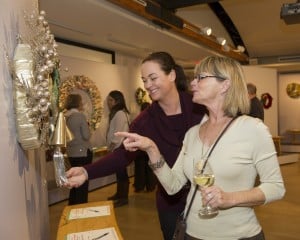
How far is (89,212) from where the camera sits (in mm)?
1957

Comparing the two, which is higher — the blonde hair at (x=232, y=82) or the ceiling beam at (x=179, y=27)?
the ceiling beam at (x=179, y=27)

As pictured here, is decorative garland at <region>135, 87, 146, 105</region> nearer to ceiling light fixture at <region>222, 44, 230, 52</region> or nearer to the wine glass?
ceiling light fixture at <region>222, 44, 230, 52</region>

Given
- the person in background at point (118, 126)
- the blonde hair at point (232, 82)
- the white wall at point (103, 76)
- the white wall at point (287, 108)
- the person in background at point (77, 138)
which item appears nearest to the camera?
the blonde hair at point (232, 82)

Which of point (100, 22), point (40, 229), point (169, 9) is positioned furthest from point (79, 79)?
point (40, 229)

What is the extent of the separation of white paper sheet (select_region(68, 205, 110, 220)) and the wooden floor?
210 cm

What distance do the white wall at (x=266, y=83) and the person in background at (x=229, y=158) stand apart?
7.88m

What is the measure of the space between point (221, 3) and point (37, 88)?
771cm

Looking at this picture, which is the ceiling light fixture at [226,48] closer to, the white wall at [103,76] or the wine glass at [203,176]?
the white wall at [103,76]

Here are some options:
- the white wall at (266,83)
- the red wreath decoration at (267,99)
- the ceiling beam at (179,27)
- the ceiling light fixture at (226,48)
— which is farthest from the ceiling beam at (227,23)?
the red wreath decoration at (267,99)

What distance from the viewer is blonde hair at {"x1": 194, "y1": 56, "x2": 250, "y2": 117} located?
5.44 ft

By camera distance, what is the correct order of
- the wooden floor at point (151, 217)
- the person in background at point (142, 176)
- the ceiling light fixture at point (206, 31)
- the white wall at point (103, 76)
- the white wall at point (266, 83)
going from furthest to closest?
1. the white wall at point (266, 83)
2. the ceiling light fixture at point (206, 31)
3. the person in background at point (142, 176)
4. the white wall at point (103, 76)
5. the wooden floor at point (151, 217)

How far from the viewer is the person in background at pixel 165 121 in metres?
2.07

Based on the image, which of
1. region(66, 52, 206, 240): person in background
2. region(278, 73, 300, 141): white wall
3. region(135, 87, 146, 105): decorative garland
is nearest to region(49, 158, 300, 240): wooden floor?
region(66, 52, 206, 240): person in background

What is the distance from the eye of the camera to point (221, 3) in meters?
8.23
